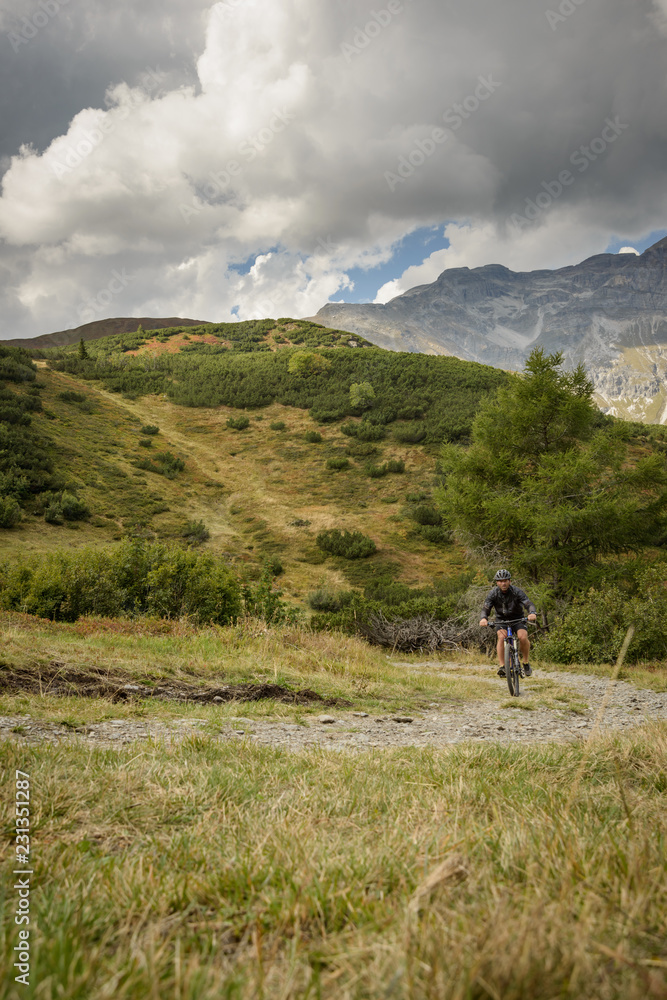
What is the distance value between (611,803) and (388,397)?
148 feet

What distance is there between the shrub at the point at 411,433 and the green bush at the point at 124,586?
2790 centimetres

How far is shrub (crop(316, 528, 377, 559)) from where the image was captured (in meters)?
25.3

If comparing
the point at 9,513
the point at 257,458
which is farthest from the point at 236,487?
the point at 9,513

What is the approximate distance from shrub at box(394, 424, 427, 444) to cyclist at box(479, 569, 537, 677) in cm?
3123

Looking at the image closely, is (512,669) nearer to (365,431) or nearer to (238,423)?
(365,431)

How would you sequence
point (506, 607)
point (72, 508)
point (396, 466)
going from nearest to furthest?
point (506, 607) → point (72, 508) → point (396, 466)

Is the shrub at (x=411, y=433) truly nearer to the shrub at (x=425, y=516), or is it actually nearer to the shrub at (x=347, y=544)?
the shrub at (x=425, y=516)

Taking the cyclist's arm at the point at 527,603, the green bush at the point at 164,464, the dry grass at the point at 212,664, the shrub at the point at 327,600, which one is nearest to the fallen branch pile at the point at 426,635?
the dry grass at the point at 212,664

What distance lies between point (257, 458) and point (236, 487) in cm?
526

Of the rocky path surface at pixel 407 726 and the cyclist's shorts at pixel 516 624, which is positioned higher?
the cyclist's shorts at pixel 516 624

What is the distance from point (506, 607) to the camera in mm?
8062

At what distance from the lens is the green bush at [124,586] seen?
A: 10.3 m

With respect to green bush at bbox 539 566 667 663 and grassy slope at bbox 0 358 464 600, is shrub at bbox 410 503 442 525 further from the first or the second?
green bush at bbox 539 566 667 663

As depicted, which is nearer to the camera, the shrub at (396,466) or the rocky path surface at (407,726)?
the rocky path surface at (407,726)
